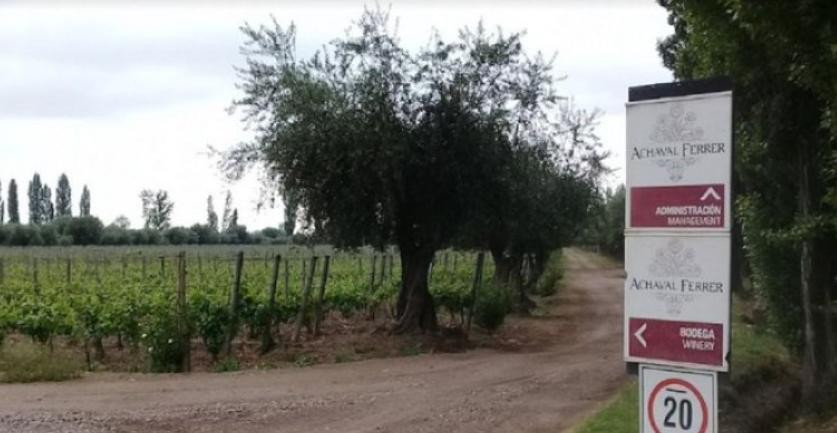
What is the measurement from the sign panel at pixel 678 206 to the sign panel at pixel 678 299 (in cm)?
7

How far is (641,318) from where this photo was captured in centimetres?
466

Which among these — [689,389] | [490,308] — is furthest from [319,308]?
[689,389]

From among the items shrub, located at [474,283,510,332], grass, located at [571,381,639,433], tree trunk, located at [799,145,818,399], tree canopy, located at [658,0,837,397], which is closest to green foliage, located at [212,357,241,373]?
grass, located at [571,381,639,433]

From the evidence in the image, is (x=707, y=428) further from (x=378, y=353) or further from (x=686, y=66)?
(x=378, y=353)

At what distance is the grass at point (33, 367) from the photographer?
545 inches

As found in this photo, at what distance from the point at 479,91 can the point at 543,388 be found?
7388mm

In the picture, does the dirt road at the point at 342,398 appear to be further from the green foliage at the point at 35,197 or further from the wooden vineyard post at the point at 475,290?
the green foliage at the point at 35,197

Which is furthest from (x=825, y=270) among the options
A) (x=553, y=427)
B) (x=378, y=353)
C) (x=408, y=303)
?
(x=408, y=303)

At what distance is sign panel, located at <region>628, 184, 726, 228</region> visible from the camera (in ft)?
14.4

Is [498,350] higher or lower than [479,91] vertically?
lower

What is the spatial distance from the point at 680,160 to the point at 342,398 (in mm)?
8372

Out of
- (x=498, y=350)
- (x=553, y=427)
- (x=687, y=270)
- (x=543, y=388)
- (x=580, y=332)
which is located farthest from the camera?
(x=580, y=332)

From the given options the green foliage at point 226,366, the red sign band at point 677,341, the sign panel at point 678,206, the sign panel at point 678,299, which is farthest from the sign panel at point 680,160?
the green foliage at point 226,366

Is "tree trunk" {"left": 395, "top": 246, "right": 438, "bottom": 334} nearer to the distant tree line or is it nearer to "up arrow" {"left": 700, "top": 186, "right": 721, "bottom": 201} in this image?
"up arrow" {"left": 700, "top": 186, "right": 721, "bottom": 201}
